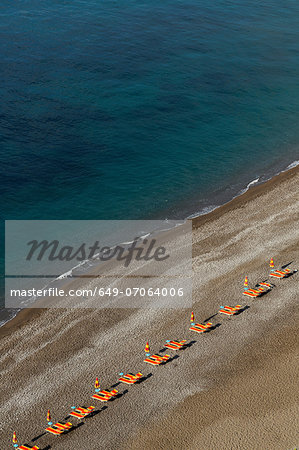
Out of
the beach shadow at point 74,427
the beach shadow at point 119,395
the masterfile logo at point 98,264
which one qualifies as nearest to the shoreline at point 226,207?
the masterfile logo at point 98,264

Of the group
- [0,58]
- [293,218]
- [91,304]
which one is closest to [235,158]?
[293,218]

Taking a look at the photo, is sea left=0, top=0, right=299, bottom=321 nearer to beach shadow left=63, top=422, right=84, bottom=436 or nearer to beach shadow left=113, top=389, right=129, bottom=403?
beach shadow left=113, top=389, right=129, bottom=403

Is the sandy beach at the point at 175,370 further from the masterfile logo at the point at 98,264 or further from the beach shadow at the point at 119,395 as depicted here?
the masterfile logo at the point at 98,264

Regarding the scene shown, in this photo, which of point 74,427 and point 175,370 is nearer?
point 74,427

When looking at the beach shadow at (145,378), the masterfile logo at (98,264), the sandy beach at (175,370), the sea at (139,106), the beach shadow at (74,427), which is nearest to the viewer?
the sandy beach at (175,370)

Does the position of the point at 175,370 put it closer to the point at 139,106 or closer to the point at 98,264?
the point at 98,264

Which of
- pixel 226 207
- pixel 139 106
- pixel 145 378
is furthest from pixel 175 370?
pixel 139 106

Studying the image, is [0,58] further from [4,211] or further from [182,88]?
[4,211]
